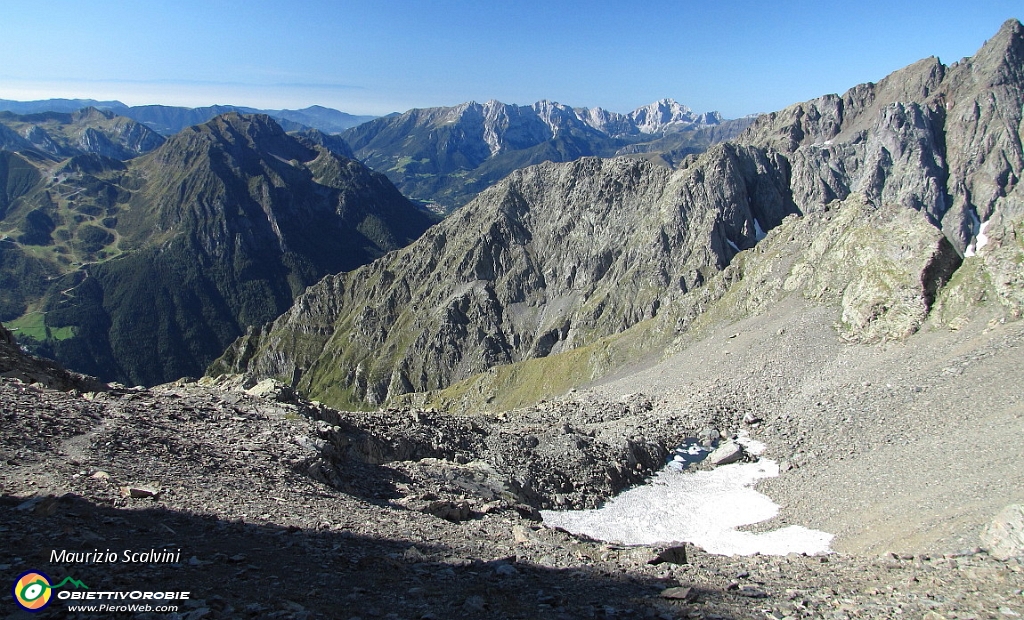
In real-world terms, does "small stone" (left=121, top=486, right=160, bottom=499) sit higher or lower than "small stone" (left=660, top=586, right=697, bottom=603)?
lower

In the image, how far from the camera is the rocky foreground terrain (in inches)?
560

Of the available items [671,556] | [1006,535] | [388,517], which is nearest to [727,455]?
[1006,535]

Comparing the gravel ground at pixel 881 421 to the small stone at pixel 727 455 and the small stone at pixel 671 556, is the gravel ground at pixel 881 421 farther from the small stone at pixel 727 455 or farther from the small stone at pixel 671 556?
the small stone at pixel 671 556

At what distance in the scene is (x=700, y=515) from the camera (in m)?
38.7

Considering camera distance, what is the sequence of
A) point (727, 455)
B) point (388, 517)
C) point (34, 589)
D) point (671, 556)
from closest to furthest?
point (34, 589) < point (671, 556) < point (388, 517) < point (727, 455)

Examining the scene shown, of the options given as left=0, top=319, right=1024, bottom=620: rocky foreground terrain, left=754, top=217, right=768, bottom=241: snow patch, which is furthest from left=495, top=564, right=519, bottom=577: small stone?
left=754, top=217, right=768, bottom=241: snow patch

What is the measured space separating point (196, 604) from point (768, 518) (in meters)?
34.4

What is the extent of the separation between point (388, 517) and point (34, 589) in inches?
496

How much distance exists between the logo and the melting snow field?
87.6ft

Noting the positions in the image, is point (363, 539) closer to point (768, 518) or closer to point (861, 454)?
point (768, 518)

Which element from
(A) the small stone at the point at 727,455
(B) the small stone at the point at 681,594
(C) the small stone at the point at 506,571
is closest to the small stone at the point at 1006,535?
(B) the small stone at the point at 681,594

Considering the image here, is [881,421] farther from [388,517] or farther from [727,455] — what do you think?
[388,517]

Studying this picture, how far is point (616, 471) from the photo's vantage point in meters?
42.8

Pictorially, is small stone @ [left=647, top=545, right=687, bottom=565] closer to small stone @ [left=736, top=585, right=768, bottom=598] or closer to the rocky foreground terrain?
the rocky foreground terrain
